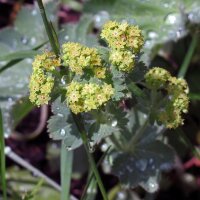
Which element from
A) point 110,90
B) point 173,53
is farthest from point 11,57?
point 173,53

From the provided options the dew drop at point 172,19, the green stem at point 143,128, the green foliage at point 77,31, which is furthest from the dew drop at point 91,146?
the dew drop at point 172,19

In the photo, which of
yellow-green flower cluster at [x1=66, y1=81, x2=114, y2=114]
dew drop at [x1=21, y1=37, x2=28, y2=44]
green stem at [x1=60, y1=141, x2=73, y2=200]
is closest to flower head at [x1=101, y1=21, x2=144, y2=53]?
yellow-green flower cluster at [x1=66, y1=81, x2=114, y2=114]

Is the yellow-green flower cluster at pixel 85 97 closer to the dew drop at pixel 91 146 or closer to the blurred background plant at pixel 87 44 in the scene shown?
the dew drop at pixel 91 146

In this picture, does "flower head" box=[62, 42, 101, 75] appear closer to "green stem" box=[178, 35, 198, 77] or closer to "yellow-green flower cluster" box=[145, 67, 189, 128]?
"yellow-green flower cluster" box=[145, 67, 189, 128]

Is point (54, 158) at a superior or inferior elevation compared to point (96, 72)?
inferior

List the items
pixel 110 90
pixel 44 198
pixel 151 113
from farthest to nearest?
pixel 44 198 < pixel 151 113 < pixel 110 90

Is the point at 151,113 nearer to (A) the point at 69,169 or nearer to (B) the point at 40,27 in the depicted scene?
(A) the point at 69,169
